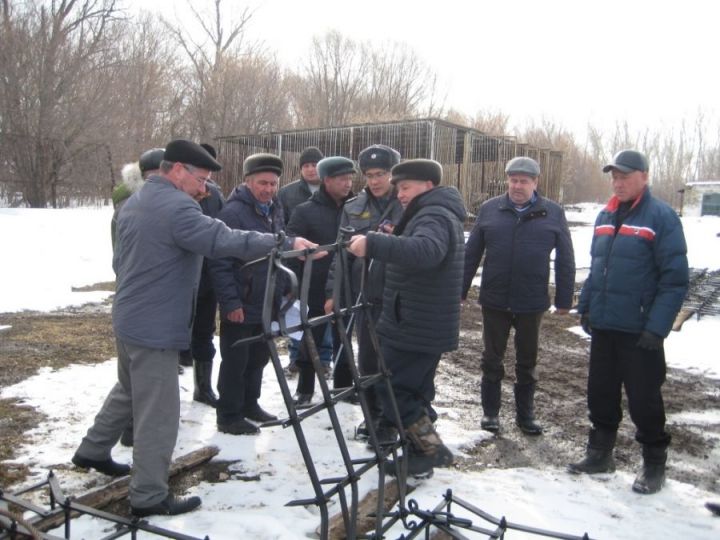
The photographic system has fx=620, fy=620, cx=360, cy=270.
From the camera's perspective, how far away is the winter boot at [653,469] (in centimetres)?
351

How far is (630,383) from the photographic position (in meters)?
3.58

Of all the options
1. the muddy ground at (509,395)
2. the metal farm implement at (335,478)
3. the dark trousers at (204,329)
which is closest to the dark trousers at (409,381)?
the metal farm implement at (335,478)

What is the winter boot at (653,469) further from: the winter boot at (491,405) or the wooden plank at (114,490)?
the wooden plank at (114,490)

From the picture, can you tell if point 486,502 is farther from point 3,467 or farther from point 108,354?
point 108,354

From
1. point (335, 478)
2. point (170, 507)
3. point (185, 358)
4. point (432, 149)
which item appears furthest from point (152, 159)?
point (432, 149)

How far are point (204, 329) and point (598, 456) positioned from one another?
2.84m

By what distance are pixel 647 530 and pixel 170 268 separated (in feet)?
8.70

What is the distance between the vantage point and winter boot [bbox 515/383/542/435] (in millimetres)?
4387

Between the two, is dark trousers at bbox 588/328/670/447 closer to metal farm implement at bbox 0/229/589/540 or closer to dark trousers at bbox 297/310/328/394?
metal farm implement at bbox 0/229/589/540

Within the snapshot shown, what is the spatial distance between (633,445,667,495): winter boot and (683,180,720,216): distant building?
141ft

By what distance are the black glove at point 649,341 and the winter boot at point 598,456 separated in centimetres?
68

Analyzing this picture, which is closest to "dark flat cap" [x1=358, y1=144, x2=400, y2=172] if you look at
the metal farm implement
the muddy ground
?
the metal farm implement

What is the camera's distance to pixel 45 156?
19.2 meters

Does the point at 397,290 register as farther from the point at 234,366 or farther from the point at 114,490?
the point at 114,490
